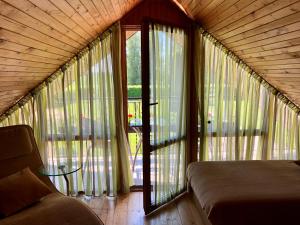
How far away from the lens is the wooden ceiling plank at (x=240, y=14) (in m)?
1.74

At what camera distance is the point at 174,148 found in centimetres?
306

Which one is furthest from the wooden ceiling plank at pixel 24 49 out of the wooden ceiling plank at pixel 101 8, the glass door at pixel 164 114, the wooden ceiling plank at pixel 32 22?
the glass door at pixel 164 114

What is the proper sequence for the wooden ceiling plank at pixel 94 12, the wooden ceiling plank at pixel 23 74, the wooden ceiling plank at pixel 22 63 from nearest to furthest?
the wooden ceiling plank at pixel 22 63, the wooden ceiling plank at pixel 94 12, the wooden ceiling plank at pixel 23 74

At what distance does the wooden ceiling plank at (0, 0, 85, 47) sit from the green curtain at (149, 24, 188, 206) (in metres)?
0.81

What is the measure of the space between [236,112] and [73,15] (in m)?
2.20

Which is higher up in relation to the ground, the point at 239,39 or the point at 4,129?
the point at 239,39

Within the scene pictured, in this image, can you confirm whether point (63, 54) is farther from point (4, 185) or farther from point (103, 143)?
point (4, 185)

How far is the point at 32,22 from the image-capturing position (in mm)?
1531

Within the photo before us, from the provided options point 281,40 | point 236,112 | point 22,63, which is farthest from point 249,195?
point 22,63

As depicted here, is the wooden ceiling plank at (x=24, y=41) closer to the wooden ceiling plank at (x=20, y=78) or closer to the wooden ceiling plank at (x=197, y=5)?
the wooden ceiling plank at (x=20, y=78)

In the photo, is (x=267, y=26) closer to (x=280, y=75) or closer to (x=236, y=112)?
(x=280, y=75)

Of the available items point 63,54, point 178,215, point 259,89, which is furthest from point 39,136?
point 259,89

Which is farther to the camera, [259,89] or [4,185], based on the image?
[259,89]

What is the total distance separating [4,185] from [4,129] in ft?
1.79
